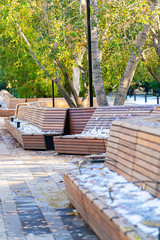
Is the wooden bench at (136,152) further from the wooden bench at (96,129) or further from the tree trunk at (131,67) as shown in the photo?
Answer: the tree trunk at (131,67)

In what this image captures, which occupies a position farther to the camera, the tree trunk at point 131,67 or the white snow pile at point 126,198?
the tree trunk at point 131,67

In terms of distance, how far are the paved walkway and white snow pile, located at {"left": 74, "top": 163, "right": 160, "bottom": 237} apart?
49 cm

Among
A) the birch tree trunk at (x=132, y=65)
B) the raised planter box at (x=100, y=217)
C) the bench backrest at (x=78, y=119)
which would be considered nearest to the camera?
the raised planter box at (x=100, y=217)

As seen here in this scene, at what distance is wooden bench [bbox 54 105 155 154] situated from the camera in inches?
434

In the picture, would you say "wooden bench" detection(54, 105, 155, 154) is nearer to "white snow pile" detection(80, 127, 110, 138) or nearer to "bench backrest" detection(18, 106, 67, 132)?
"white snow pile" detection(80, 127, 110, 138)

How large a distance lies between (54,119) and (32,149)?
101 cm

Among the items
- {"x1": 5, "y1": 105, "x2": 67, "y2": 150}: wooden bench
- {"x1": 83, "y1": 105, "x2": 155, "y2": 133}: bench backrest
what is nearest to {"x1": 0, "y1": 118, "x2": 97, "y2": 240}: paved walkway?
{"x1": 83, "y1": 105, "x2": 155, "y2": 133}: bench backrest

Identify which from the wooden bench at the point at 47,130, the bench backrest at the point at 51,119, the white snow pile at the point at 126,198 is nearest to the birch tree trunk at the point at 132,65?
the bench backrest at the point at 51,119

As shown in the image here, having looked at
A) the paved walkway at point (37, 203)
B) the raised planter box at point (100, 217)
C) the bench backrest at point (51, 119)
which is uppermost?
the bench backrest at point (51, 119)

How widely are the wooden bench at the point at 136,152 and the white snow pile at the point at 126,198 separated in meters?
0.10

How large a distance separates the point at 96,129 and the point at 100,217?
7277 mm

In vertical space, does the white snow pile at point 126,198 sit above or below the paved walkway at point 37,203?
above

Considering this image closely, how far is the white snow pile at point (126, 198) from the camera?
418 cm

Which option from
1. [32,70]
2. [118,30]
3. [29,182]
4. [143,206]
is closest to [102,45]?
[118,30]
